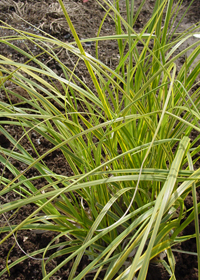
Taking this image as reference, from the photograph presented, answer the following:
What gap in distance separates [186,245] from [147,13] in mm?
1799

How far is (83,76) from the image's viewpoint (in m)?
1.72

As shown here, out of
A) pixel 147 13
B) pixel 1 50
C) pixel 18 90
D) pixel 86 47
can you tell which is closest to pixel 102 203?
pixel 18 90

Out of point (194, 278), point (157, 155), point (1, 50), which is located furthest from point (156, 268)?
point (1, 50)

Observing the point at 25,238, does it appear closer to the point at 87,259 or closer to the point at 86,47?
the point at 87,259

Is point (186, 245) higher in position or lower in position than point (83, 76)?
lower

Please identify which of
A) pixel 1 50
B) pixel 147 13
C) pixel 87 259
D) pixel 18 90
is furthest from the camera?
pixel 147 13

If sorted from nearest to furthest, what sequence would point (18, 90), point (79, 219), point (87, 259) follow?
point (79, 219) → point (87, 259) → point (18, 90)

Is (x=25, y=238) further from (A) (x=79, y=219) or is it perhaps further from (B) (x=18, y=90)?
(B) (x=18, y=90)

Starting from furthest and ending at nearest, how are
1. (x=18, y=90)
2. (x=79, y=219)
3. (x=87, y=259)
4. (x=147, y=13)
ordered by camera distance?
1. (x=147, y=13)
2. (x=18, y=90)
3. (x=87, y=259)
4. (x=79, y=219)

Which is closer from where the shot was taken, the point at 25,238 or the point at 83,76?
the point at 25,238

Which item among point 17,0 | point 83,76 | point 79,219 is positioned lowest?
point 79,219

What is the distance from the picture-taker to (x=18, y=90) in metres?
1.62

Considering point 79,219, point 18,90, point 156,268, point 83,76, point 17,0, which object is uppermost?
point 17,0

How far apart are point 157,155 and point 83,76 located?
0.99 m
